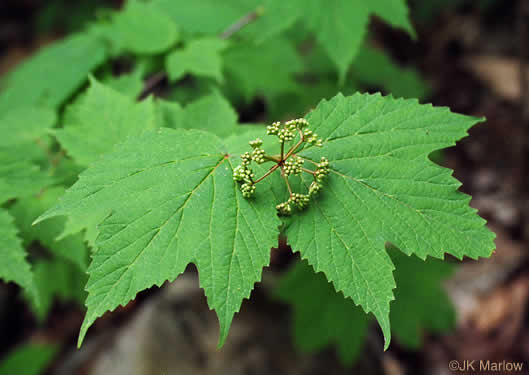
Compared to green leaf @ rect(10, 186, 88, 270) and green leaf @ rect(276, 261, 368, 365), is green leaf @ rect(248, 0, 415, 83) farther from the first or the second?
green leaf @ rect(276, 261, 368, 365)

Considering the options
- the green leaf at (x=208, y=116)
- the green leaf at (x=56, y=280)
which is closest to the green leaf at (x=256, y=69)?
the green leaf at (x=208, y=116)

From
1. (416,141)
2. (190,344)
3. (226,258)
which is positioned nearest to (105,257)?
(226,258)

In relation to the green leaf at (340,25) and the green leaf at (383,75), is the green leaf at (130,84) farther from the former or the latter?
the green leaf at (383,75)

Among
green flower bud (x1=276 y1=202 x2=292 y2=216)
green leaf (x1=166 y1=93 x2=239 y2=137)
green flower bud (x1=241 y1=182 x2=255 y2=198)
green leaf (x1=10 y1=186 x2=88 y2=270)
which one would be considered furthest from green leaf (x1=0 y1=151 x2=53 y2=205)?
green flower bud (x1=276 y1=202 x2=292 y2=216)

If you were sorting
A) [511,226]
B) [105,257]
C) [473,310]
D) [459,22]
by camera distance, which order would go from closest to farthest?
[105,257] < [473,310] < [511,226] < [459,22]

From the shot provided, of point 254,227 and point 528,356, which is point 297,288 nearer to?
point 528,356
